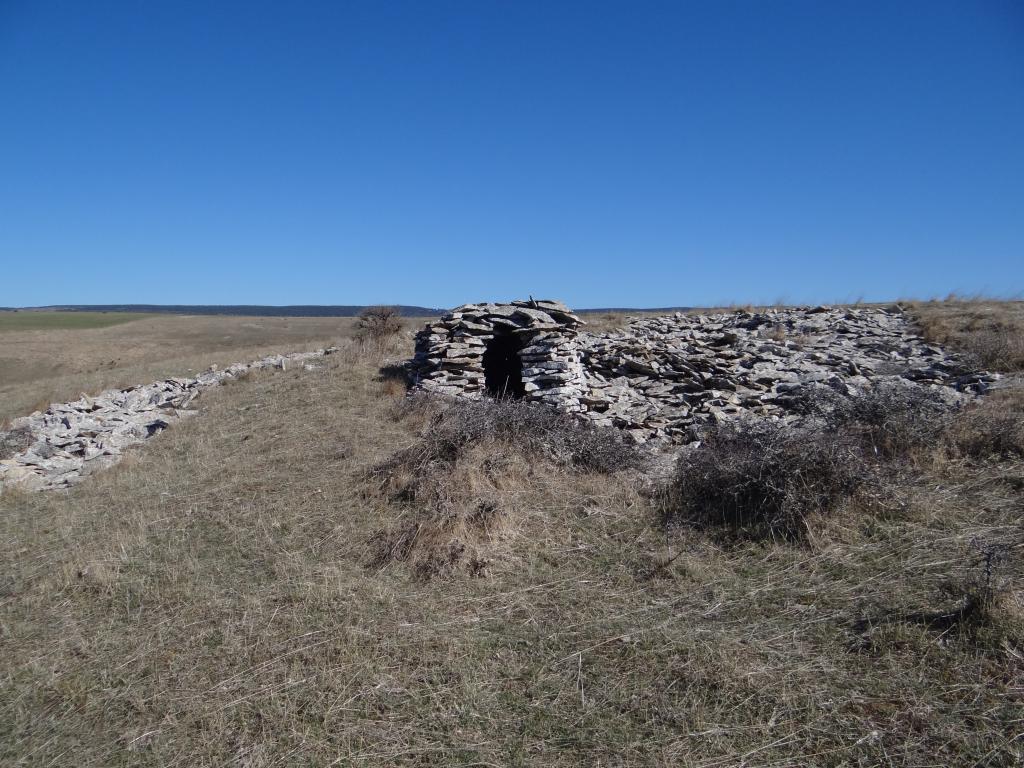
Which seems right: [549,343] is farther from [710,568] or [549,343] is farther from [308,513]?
[710,568]

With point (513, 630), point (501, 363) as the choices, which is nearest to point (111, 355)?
point (501, 363)

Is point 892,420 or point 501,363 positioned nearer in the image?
point 892,420

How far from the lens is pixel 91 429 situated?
1165cm

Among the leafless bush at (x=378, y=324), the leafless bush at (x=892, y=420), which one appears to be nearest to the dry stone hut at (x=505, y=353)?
the leafless bush at (x=892, y=420)

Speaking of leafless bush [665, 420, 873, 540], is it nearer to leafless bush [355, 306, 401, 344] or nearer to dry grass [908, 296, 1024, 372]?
dry grass [908, 296, 1024, 372]

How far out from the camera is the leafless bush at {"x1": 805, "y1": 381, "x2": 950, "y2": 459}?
20.2 feet

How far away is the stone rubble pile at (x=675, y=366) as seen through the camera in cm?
907

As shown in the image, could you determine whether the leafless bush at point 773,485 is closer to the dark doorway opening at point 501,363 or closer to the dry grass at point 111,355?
the dark doorway opening at point 501,363

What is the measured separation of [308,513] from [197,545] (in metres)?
1.08

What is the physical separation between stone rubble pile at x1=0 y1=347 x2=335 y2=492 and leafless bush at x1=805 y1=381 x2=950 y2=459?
34.0ft

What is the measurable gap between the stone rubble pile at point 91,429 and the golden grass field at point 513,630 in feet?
7.20

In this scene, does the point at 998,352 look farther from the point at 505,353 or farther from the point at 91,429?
the point at 91,429

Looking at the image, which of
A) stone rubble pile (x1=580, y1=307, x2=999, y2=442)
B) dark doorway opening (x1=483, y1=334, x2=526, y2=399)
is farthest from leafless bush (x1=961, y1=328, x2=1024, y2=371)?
dark doorway opening (x1=483, y1=334, x2=526, y2=399)

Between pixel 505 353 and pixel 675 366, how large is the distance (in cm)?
364
